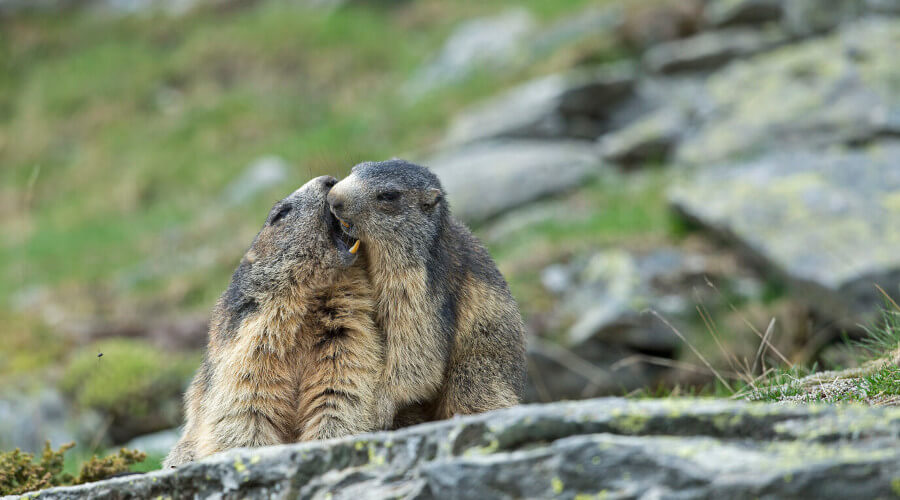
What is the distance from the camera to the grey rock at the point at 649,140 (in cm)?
1827

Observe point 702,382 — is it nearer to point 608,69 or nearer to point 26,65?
point 608,69

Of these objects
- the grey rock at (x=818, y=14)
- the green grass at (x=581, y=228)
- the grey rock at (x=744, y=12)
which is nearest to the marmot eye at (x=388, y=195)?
the green grass at (x=581, y=228)

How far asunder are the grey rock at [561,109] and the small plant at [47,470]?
14.9 m

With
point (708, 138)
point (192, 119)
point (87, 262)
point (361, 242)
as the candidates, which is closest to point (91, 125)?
point (192, 119)

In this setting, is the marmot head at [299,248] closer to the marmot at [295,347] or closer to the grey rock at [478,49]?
the marmot at [295,347]

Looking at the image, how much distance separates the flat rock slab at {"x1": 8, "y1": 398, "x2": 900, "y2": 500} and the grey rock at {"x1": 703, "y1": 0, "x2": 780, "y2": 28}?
A: 61.1ft

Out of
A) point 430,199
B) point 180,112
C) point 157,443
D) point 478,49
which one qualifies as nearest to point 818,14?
point 478,49

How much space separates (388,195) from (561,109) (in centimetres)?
1544

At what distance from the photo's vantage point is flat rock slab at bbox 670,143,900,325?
11.5 m

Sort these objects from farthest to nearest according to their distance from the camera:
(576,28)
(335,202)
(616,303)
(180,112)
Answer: (180,112), (576,28), (616,303), (335,202)

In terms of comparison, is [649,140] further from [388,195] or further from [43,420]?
[388,195]

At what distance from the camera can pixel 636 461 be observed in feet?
11.5

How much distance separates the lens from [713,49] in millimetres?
20000

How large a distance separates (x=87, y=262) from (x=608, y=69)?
630 inches
